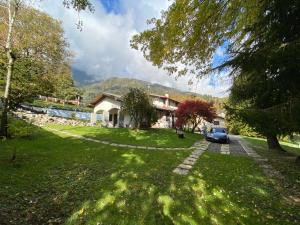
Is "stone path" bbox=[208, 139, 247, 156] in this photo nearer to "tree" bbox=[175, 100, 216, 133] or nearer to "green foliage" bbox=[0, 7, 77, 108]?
"tree" bbox=[175, 100, 216, 133]

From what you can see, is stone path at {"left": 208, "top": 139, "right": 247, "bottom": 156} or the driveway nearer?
stone path at {"left": 208, "top": 139, "right": 247, "bottom": 156}

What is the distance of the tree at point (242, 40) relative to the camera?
23.9ft

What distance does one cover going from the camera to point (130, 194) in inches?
230

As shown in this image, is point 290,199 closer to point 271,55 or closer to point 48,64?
point 271,55

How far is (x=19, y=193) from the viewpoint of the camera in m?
5.56

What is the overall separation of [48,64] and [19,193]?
3118cm

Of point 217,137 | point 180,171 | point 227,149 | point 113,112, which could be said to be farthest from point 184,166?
point 113,112

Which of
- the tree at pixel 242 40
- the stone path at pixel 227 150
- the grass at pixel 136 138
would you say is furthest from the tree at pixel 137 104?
the tree at pixel 242 40

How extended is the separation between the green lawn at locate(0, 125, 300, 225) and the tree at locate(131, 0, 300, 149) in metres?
2.80

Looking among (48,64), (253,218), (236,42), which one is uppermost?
(48,64)

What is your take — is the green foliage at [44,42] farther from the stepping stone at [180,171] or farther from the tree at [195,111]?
the tree at [195,111]

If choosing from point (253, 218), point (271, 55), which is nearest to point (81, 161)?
point (253, 218)

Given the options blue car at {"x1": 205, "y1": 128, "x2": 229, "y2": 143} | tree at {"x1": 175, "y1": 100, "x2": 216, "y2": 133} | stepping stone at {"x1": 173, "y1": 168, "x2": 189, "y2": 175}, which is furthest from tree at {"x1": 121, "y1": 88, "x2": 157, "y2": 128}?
stepping stone at {"x1": 173, "y1": 168, "x2": 189, "y2": 175}

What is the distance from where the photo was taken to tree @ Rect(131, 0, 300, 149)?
23.9 feet
